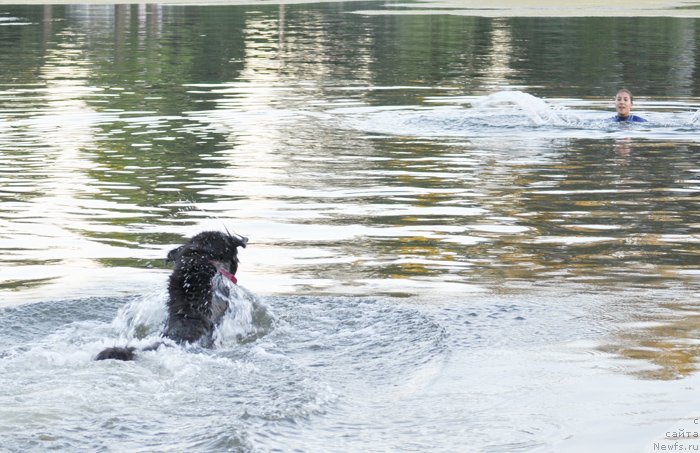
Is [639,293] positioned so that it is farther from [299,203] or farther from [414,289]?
[299,203]

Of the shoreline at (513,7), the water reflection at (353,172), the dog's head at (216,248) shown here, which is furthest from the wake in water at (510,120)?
the shoreline at (513,7)

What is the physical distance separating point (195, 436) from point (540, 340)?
3.55 m

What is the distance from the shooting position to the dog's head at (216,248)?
1062 cm

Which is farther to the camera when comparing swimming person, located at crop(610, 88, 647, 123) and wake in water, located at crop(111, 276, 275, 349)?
swimming person, located at crop(610, 88, 647, 123)

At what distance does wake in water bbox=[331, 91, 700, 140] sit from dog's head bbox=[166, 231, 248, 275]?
44.6 feet

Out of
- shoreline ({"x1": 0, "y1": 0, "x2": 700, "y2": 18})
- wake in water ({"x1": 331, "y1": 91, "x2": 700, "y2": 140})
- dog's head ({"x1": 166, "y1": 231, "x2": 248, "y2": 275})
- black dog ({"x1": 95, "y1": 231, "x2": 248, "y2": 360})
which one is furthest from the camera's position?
shoreline ({"x1": 0, "y1": 0, "x2": 700, "y2": 18})

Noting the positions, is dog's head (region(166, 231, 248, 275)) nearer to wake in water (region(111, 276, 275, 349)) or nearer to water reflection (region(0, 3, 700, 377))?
wake in water (region(111, 276, 275, 349))

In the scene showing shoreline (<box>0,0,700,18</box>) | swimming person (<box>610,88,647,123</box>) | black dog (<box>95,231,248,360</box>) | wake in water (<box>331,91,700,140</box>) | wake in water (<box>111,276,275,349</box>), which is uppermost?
shoreline (<box>0,0,700,18</box>)

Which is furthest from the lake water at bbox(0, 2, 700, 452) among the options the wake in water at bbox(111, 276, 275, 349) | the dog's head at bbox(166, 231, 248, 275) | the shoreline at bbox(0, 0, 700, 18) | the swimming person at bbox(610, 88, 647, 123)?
the shoreline at bbox(0, 0, 700, 18)

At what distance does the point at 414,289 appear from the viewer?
12.4 m

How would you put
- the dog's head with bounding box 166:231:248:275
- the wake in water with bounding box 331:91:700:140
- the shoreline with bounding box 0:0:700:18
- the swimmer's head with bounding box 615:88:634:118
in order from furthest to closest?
the shoreline with bounding box 0:0:700:18 < the wake in water with bounding box 331:91:700:140 < the swimmer's head with bounding box 615:88:634:118 < the dog's head with bounding box 166:231:248:275

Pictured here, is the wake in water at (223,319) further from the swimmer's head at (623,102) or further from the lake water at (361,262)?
the swimmer's head at (623,102)

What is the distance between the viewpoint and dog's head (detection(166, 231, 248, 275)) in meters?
10.6

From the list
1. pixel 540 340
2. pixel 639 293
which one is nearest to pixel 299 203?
pixel 639 293
